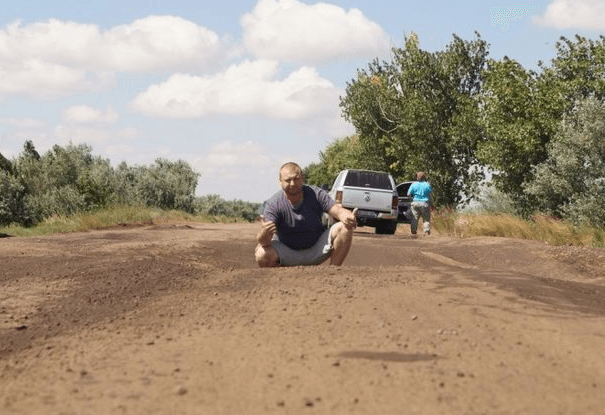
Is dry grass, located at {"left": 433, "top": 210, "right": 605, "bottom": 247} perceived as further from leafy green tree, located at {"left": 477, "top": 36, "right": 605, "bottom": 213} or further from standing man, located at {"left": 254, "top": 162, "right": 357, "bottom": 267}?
standing man, located at {"left": 254, "top": 162, "right": 357, "bottom": 267}

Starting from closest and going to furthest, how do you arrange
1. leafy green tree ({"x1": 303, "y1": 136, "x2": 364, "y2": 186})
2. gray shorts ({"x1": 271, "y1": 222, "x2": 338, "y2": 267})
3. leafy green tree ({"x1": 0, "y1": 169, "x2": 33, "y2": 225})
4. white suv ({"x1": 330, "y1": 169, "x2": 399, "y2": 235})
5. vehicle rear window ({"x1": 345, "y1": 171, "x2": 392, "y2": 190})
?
gray shorts ({"x1": 271, "y1": 222, "x2": 338, "y2": 267}) < white suv ({"x1": 330, "y1": 169, "x2": 399, "y2": 235}) < vehicle rear window ({"x1": 345, "y1": 171, "x2": 392, "y2": 190}) < leafy green tree ({"x1": 0, "y1": 169, "x2": 33, "y2": 225}) < leafy green tree ({"x1": 303, "y1": 136, "x2": 364, "y2": 186})

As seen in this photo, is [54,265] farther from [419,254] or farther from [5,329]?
[419,254]

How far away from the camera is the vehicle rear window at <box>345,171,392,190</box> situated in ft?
89.5

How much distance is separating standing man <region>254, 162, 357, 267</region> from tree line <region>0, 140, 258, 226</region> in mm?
26260

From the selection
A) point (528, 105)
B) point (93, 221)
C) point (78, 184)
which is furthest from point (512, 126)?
point (78, 184)

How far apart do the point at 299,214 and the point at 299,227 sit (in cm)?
17

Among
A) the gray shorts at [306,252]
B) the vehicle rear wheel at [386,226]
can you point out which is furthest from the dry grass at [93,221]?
the gray shorts at [306,252]

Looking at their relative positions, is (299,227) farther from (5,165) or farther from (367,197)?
(5,165)

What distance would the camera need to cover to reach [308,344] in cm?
596

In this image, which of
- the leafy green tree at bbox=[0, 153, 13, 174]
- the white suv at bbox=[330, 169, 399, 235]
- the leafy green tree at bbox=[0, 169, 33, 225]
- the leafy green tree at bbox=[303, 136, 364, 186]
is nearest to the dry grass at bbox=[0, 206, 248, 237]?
the leafy green tree at bbox=[0, 169, 33, 225]

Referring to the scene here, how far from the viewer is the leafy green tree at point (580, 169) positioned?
27.4 metres

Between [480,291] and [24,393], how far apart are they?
443cm

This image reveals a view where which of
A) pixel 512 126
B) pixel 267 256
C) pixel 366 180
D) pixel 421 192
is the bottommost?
pixel 267 256

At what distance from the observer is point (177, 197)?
1933 inches
